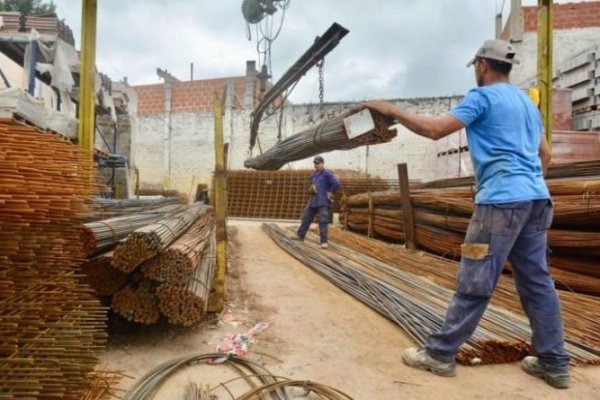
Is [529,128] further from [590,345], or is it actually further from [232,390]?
[232,390]

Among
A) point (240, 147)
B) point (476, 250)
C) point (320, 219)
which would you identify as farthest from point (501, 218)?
→ point (240, 147)

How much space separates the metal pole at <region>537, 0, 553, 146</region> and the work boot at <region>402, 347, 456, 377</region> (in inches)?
95.8

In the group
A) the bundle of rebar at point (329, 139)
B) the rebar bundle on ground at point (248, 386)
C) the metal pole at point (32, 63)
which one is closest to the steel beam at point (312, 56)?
the bundle of rebar at point (329, 139)

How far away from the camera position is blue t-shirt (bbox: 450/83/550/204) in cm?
219

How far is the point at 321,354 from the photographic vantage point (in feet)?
8.39

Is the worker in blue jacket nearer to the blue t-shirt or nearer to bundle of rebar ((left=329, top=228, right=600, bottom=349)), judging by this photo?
bundle of rebar ((left=329, top=228, right=600, bottom=349))

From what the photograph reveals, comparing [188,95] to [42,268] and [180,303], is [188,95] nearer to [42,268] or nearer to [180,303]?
[180,303]

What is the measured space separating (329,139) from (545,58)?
2.16m

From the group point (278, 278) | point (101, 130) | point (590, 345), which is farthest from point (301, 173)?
point (590, 345)

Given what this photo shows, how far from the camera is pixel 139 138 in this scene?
1878 cm

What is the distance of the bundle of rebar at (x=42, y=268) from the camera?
5.10 ft

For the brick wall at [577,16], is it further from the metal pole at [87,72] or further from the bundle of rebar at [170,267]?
the bundle of rebar at [170,267]

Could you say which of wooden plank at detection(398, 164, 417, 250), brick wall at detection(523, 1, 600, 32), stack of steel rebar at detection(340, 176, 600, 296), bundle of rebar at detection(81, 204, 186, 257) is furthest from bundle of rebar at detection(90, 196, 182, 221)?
brick wall at detection(523, 1, 600, 32)

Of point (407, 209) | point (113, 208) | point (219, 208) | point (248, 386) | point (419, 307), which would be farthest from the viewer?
point (407, 209)
